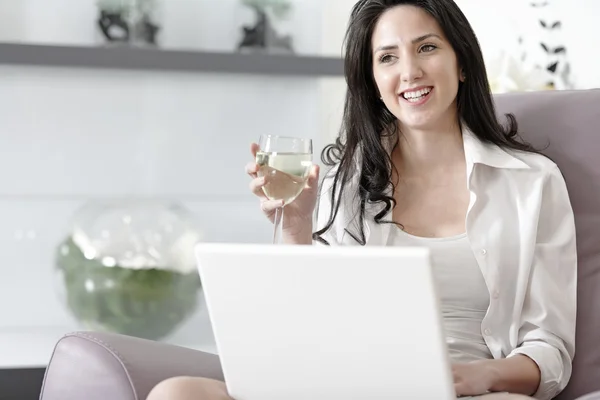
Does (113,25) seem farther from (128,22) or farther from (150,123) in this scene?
(150,123)

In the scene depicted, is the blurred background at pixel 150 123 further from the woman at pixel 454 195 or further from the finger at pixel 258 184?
the finger at pixel 258 184

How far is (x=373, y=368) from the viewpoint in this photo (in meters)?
1.36

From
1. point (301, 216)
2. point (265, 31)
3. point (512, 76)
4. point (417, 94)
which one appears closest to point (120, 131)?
point (265, 31)

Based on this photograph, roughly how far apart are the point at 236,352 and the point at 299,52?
254cm

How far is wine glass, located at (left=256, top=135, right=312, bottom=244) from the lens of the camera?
175 cm

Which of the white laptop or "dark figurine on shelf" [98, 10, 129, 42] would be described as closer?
the white laptop

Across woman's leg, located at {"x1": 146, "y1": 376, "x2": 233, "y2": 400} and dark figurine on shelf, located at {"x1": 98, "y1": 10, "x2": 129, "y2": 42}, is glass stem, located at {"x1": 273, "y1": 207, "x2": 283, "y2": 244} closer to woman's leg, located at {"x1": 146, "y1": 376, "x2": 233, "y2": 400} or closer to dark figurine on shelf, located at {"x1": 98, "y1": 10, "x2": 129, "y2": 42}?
woman's leg, located at {"x1": 146, "y1": 376, "x2": 233, "y2": 400}

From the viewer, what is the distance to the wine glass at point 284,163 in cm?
175

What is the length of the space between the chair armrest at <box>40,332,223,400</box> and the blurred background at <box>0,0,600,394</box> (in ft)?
4.98

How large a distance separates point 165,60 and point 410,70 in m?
1.73


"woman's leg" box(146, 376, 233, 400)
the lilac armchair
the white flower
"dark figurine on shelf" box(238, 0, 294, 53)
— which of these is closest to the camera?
"woman's leg" box(146, 376, 233, 400)

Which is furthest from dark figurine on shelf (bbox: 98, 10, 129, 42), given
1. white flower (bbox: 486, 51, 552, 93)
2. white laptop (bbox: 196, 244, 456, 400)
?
white laptop (bbox: 196, 244, 456, 400)

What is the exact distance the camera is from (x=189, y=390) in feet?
5.22

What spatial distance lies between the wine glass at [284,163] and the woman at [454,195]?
7 centimetres
